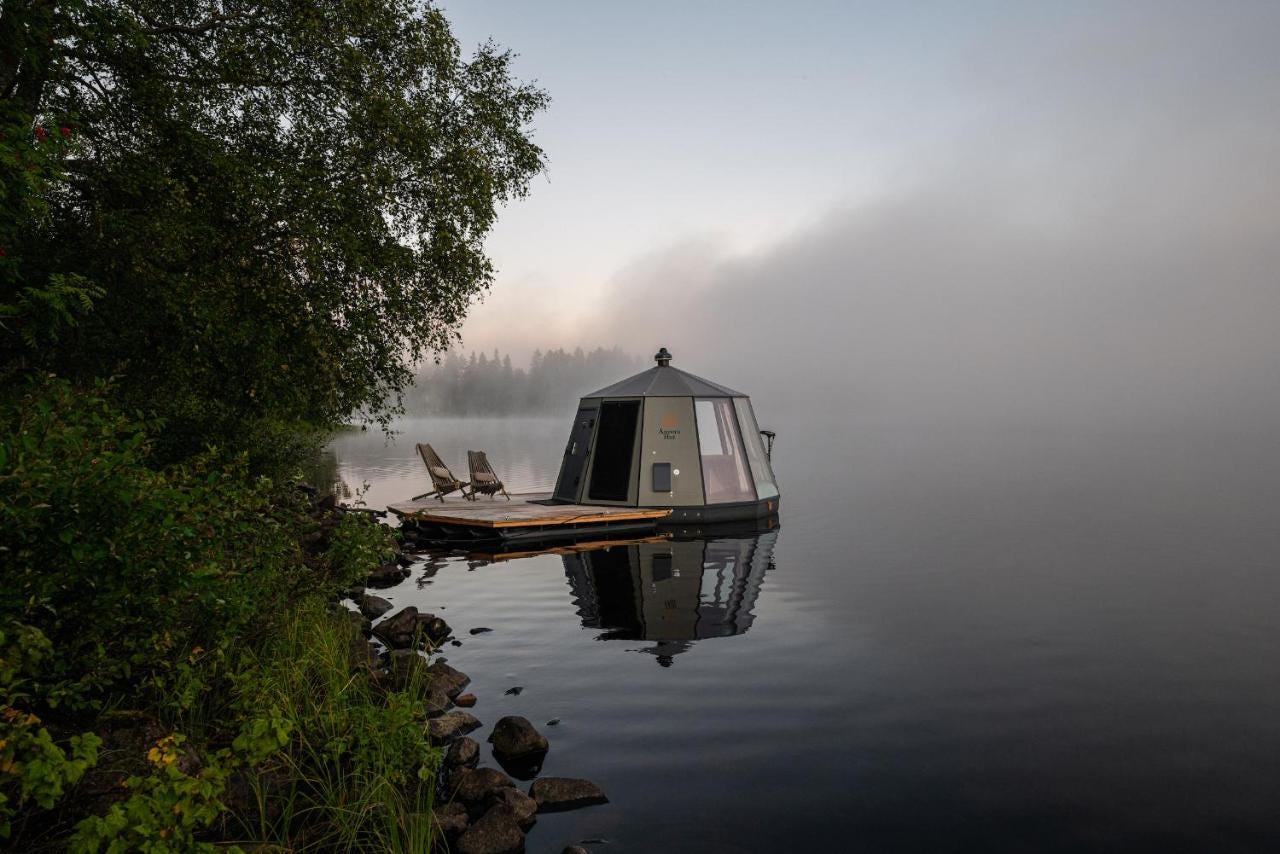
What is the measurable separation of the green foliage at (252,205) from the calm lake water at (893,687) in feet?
8.12

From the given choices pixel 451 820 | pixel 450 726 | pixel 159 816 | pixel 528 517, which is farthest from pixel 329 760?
pixel 528 517

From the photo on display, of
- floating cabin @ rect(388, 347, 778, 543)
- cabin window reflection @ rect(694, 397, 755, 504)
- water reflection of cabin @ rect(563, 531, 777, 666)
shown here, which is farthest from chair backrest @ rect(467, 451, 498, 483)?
cabin window reflection @ rect(694, 397, 755, 504)

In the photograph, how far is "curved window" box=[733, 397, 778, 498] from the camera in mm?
19078

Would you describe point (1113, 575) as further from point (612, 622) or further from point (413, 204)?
point (413, 204)

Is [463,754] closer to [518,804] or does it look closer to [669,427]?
[518,804]

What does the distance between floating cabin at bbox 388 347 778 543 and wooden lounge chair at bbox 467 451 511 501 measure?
471mm

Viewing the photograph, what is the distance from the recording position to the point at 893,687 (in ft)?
25.9

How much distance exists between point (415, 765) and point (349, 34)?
976cm

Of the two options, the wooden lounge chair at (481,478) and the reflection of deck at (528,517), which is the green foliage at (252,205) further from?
the wooden lounge chair at (481,478)

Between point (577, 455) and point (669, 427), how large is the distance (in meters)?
2.50

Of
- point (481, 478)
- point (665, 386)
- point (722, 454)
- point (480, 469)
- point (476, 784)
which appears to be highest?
point (665, 386)

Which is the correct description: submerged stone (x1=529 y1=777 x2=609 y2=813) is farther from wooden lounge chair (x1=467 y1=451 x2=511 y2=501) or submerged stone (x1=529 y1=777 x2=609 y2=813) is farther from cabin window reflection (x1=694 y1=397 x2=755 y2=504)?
wooden lounge chair (x1=467 y1=451 x2=511 y2=501)

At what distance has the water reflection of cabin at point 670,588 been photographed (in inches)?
395

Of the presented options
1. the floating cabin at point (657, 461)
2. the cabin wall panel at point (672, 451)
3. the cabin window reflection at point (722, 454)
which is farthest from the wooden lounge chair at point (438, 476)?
the cabin window reflection at point (722, 454)
